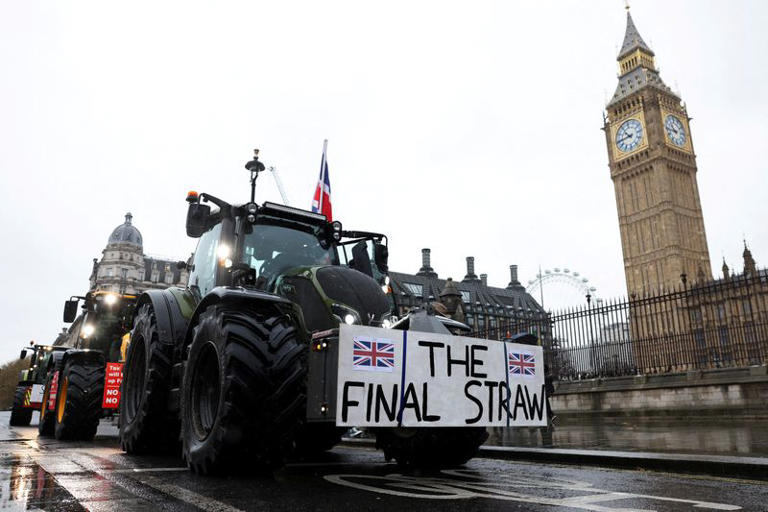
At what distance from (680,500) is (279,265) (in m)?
4.06

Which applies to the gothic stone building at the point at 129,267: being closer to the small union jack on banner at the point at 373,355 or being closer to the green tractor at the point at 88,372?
the green tractor at the point at 88,372

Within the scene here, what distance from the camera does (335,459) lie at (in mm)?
6543

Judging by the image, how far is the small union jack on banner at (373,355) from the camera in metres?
4.08

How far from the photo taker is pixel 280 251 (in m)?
5.86

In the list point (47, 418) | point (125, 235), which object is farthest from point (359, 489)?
point (125, 235)

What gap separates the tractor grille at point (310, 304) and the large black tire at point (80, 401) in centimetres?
617

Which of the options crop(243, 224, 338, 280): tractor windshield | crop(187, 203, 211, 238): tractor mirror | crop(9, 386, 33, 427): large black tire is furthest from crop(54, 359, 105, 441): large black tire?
crop(9, 386, 33, 427): large black tire

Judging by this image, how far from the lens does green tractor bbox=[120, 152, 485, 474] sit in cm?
408

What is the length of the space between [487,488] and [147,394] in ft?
12.6

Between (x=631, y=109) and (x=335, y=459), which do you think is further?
(x=631, y=109)

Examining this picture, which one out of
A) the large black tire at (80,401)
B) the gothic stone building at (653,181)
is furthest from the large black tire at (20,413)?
the gothic stone building at (653,181)

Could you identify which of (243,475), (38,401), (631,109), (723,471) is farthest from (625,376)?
(631,109)

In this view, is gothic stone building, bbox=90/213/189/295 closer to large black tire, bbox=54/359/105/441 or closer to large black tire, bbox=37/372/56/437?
large black tire, bbox=37/372/56/437

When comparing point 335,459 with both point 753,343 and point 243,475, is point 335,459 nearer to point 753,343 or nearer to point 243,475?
point 243,475
